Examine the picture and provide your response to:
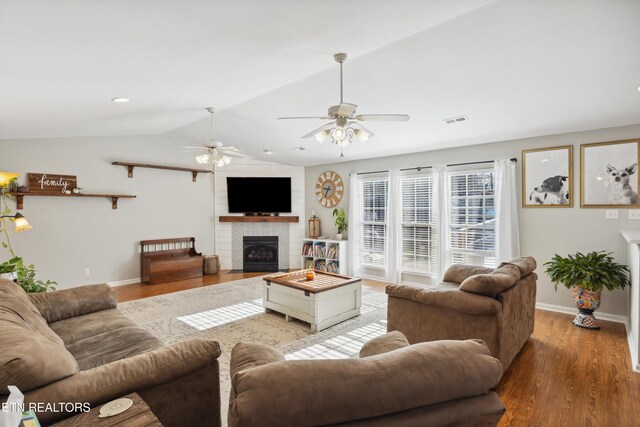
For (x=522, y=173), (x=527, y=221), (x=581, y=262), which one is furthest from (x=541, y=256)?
(x=522, y=173)

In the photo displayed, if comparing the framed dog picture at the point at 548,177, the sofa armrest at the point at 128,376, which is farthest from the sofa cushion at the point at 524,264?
the sofa armrest at the point at 128,376

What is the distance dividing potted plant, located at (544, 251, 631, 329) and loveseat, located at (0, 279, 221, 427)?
3.93 m

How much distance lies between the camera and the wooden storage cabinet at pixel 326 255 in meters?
6.68

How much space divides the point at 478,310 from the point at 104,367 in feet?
7.89

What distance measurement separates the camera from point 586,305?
370 centimetres

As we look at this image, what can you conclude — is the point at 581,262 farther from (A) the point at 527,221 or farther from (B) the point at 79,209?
(B) the point at 79,209

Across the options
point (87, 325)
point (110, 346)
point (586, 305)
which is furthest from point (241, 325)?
point (586, 305)

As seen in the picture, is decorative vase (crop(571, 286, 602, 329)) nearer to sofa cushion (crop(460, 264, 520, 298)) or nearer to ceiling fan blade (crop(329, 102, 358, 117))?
sofa cushion (crop(460, 264, 520, 298))

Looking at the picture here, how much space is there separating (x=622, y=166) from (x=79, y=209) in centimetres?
789

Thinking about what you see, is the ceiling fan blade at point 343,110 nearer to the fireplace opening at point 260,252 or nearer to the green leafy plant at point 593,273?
the green leafy plant at point 593,273

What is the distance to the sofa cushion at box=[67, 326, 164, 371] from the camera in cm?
200

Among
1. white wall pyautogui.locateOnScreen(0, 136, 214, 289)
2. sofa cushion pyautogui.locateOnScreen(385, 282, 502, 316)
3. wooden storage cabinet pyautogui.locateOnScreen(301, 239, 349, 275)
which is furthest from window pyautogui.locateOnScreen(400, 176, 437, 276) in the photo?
white wall pyautogui.locateOnScreen(0, 136, 214, 289)

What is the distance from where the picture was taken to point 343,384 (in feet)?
3.23

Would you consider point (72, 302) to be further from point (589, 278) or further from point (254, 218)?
point (589, 278)
